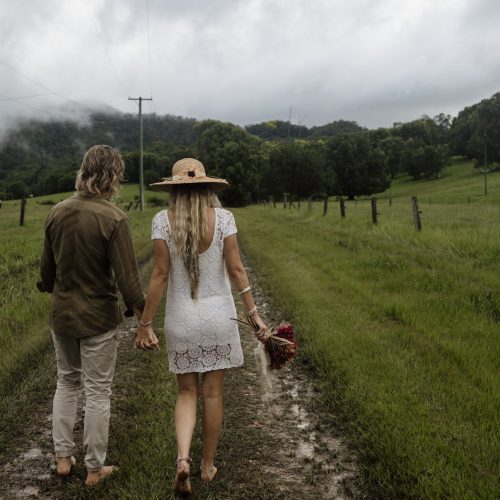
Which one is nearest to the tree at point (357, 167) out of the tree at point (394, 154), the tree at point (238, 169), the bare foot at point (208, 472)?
the tree at point (238, 169)

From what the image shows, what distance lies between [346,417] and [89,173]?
2.82 metres

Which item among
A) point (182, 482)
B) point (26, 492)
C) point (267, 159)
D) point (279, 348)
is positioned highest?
point (267, 159)

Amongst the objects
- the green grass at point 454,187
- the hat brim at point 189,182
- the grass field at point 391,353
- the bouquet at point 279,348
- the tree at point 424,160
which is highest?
the tree at point 424,160

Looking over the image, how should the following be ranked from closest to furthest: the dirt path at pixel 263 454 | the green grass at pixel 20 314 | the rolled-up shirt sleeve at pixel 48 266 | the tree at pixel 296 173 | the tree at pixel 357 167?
the dirt path at pixel 263 454 < the rolled-up shirt sleeve at pixel 48 266 < the green grass at pixel 20 314 < the tree at pixel 296 173 < the tree at pixel 357 167

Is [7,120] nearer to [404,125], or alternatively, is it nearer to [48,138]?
[48,138]

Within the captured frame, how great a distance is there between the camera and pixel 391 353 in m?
5.36

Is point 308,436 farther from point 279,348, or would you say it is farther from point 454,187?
point 454,187

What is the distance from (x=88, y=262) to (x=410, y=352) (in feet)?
12.4

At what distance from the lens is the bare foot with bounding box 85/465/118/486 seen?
326 cm

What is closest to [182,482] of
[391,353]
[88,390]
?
[88,390]

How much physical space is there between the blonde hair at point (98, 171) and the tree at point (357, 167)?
7445 cm

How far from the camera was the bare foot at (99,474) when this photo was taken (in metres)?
3.26

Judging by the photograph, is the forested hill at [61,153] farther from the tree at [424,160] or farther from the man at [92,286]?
the man at [92,286]

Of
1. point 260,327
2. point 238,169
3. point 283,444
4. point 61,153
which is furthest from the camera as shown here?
point 61,153
